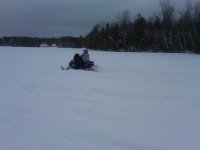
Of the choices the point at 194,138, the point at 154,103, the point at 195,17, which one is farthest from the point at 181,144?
the point at 195,17

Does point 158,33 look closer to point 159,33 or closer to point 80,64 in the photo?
point 159,33

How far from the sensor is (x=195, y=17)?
202 ft

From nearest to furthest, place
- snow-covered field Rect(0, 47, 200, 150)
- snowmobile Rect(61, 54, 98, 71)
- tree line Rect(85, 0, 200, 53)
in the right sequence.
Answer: snow-covered field Rect(0, 47, 200, 150) → snowmobile Rect(61, 54, 98, 71) → tree line Rect(85, 0, 200, 53)

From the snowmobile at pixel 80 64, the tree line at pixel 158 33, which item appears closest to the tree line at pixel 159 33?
the tree line at pixel 158 33

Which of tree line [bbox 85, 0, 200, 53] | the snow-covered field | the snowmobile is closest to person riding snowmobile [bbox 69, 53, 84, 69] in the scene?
the snowmobile

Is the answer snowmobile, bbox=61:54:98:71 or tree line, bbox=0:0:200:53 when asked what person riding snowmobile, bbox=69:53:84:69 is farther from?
tree line, bbox=0:0:200:53

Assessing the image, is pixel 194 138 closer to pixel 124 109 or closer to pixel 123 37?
pixel 124 109

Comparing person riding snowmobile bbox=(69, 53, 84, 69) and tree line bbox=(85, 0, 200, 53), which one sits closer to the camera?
person riding snowmobile bbox=(69, 53, 84, 69)

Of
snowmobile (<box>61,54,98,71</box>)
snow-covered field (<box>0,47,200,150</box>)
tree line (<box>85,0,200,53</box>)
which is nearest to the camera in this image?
snow-covered field (<box>0,47,200,150</box>)

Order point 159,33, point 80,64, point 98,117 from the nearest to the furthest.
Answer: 1. point 98,117
2. point 80,64
3. point 159,33

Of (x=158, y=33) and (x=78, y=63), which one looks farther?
(x=158, y=33)

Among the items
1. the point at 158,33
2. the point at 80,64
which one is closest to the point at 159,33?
the point at 158,33

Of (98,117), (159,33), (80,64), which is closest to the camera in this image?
(98,117)

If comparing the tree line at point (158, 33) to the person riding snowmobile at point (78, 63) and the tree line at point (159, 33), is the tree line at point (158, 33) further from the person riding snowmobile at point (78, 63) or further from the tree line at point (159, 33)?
the person riding snowmobile at point (78, 63)
